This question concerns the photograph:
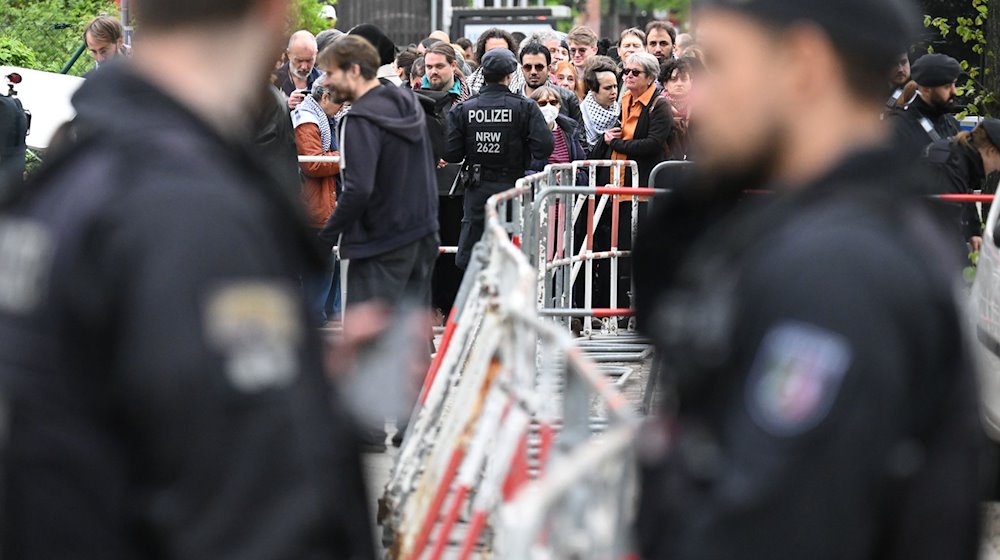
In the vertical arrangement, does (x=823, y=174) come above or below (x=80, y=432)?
above

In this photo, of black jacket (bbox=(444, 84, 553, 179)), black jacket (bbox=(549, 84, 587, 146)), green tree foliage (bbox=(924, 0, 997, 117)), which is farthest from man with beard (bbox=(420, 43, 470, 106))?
green tree foliage (bbox=(924, 0, 997, 117))

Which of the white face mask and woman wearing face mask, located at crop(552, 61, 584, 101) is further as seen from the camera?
woman wearing face mask, located at crop(552, 61, 584, 101)

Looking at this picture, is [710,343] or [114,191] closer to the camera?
[114,191]

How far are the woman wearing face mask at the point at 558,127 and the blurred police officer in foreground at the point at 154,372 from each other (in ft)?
35.1

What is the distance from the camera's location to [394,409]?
2643 mm

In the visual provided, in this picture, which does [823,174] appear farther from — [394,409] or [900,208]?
[394,409]

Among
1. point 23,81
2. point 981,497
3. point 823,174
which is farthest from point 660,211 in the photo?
point 23,81

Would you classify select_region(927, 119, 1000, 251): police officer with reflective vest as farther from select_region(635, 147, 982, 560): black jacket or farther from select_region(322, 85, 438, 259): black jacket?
select_region(635, 147, 982, 560): black jacket

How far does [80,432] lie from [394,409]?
0.79 metres

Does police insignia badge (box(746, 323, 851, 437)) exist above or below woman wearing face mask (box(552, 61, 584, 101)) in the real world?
below

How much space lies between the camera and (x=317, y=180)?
10.3 m

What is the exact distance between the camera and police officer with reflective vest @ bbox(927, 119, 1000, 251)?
999 cm

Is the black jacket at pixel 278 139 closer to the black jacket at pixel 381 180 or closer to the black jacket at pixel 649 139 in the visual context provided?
the black jacket at pixel 381 180

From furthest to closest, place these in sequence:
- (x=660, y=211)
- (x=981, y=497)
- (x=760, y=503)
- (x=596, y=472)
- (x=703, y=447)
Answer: (x=596, y=472)
(x=660, y=211)
(x=981, y=497)
(x=703, y=447)
(x=760, y=503)
